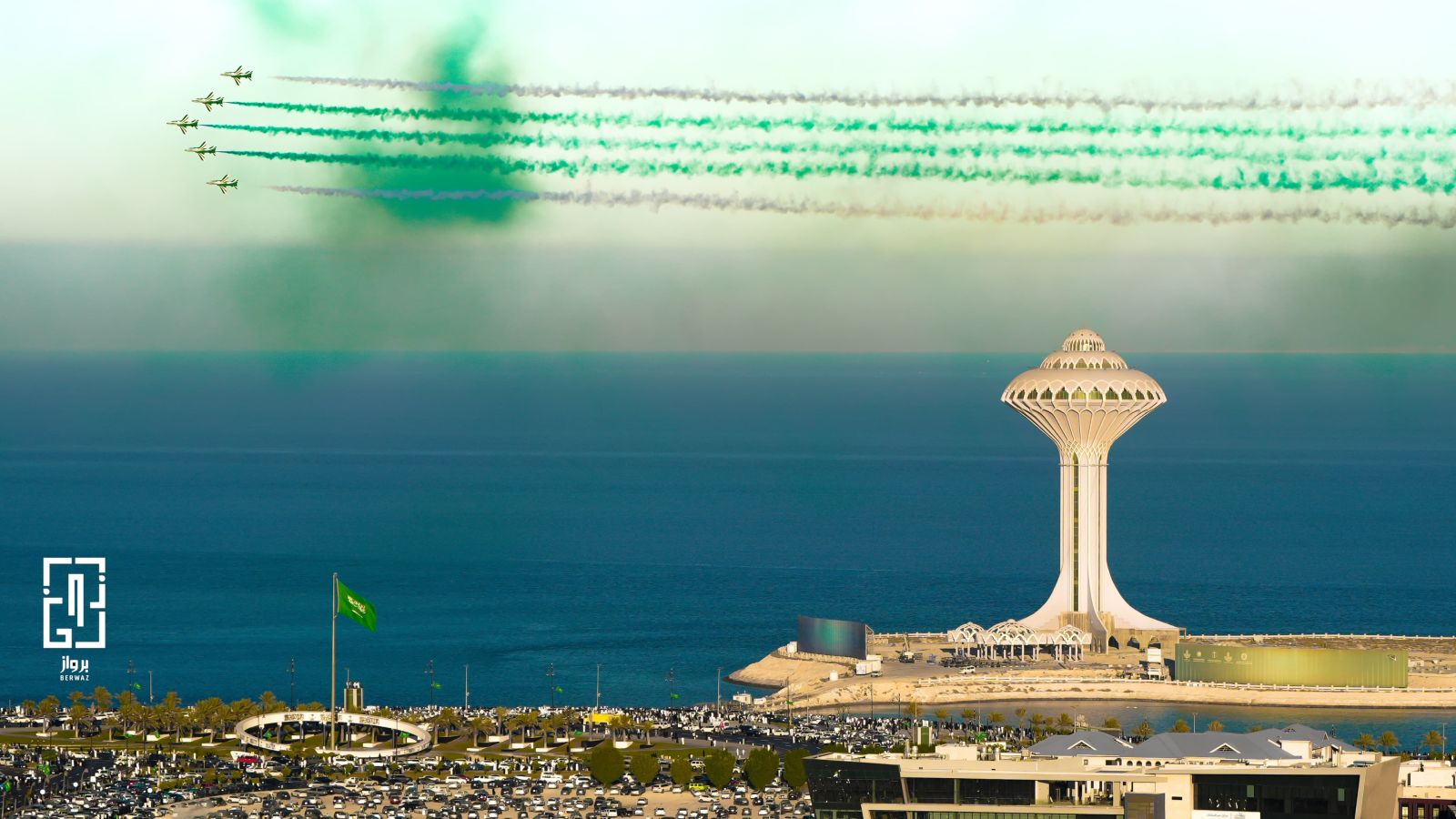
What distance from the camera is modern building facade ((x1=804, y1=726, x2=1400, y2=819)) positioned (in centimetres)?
9300

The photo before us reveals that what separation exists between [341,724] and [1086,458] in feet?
179

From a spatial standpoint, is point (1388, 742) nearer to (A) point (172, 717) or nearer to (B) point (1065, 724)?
(B) point (1065, 724)

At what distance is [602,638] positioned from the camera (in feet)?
596

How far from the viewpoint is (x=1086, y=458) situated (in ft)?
549

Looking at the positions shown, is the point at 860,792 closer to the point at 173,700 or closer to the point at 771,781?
the point at 771,781

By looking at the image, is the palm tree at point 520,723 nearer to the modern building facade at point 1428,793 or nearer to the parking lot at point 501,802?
the parking lot at point 501,802

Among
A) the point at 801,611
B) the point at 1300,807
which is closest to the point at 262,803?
the point at 1300,807

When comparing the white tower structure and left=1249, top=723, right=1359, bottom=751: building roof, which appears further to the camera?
the white tower structure

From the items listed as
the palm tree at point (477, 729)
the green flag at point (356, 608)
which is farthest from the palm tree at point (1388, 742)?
the green flag at point (356, 608)

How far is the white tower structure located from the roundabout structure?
48.1m

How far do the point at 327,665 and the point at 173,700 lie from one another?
38083 millimetres

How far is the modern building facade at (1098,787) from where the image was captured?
93.0 m

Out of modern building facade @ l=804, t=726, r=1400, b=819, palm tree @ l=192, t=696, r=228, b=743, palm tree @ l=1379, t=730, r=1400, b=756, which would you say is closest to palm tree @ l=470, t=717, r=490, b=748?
palm tree @ l=192, t=696, r=228, b=743

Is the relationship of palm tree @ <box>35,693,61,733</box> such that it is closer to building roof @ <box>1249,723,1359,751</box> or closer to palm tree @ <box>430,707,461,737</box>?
palm tree @ <box>430,707,461,737</box>
